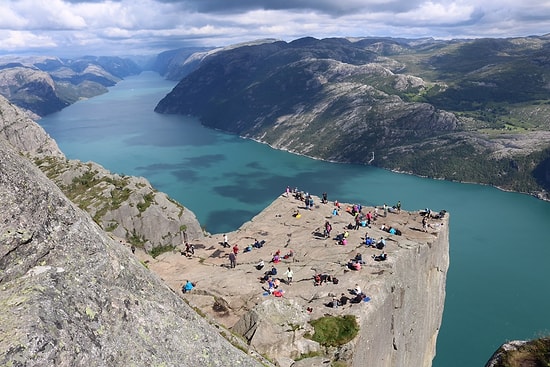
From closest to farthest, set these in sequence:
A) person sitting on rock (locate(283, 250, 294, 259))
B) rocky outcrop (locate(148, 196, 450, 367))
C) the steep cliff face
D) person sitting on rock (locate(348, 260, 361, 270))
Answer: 1. rocky outcrop (locate(148, 196, 450, 367))
2. the steep cliff face
3. person sitting on rock (locate(348, 260, 361, 270))
4. person sitting on rock (locate(283, 250, 294, 259))

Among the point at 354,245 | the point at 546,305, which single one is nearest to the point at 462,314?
the point at 546,305

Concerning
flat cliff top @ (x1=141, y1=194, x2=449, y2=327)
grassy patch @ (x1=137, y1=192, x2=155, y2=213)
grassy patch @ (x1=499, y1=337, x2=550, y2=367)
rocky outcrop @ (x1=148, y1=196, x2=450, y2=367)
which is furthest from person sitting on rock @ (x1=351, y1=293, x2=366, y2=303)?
grassy patch @ (x1=137, y1=192, x2=155, y2=213)

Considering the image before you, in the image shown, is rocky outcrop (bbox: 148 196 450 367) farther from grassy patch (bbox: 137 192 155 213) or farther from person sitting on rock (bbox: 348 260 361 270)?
grassy patch (bbox: 137 192 155 213)

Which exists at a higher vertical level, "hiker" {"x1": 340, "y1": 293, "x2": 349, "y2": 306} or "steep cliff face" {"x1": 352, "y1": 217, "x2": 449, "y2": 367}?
"hiker" {"x1": 340, "y1": 293, "x2": 349, "y2": 306}

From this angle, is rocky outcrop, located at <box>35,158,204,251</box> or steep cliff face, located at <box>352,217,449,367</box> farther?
rocky outcrop, located at <box>35,158,204,251</box>

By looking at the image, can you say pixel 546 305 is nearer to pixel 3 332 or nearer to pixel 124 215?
pixel 124 215
